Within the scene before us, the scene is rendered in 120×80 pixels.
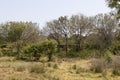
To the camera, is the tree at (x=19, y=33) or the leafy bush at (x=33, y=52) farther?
the tree at (x=19, y=33)

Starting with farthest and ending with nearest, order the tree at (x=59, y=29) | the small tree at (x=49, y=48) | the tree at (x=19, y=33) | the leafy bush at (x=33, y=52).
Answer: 1. the tree at (x=59, y=29)
2. the tree at (x=19, y=33)
3. the small tree at (x=49, y=48)
4. the leafy bush at (x=33, y=52)

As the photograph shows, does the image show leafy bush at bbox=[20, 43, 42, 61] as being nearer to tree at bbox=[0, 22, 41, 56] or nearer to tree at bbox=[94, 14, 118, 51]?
tree at bbox=[0, 22, 41, 56]

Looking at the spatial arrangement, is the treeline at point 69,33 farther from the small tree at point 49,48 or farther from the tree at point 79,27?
the small tree at point 49,48

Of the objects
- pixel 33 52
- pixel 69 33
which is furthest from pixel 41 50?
pixel 69 33

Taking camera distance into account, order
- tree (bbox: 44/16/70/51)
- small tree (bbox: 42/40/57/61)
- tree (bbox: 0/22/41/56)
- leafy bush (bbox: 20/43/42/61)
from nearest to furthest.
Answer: leafy bush (bbox: 20/43/42/61), small tree (bbox: 42/40/57/61), tree (bbox: 0/22/41/56), tree (bbox: 44/16/70/51)

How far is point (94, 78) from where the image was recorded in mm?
17188

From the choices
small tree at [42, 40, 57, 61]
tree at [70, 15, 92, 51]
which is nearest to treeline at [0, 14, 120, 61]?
tree at [70, 15, 92, 51]

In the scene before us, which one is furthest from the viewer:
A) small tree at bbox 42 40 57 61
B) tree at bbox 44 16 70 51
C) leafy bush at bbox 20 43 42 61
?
tree at bbox 44 16 70 51

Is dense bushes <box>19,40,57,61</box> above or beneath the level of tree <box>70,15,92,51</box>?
beneath

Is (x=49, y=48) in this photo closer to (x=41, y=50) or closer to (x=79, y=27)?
(x=41, y=50)

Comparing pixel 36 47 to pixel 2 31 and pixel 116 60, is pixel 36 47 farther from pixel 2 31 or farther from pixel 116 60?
pixel 2 31

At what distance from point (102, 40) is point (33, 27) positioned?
1406cm

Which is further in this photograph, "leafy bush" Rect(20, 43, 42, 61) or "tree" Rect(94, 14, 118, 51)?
"tree" Rect(94, 14, 118, 51)

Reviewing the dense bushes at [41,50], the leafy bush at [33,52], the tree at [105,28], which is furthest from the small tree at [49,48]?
the tree at [105,28]
